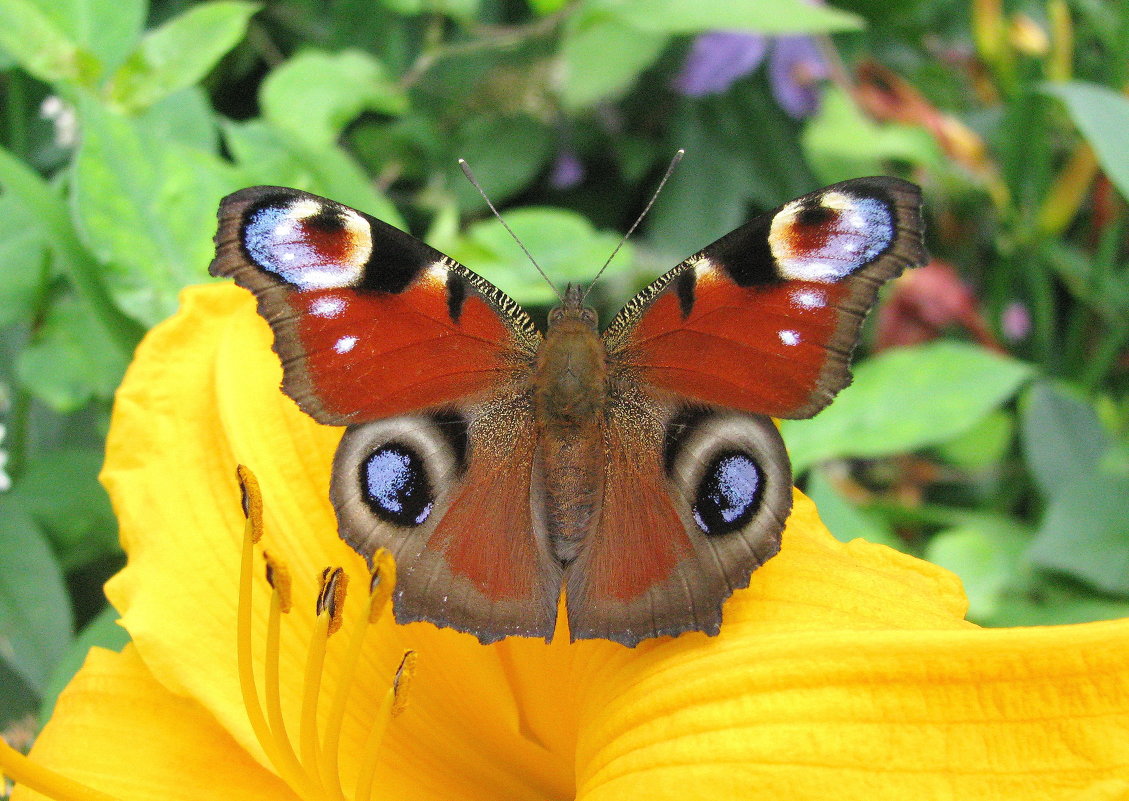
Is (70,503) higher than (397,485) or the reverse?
the reverse

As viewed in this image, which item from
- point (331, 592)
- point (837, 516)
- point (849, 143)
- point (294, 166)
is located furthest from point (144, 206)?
point (849, 143)

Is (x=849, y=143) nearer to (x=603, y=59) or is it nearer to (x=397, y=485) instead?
(x=603, y=59)

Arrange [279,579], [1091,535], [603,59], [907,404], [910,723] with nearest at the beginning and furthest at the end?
[910,723], [279,579], [1091,535], [907,404], [603,59]

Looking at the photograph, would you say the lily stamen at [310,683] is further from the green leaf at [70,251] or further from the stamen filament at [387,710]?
the green leaf at [70,251]

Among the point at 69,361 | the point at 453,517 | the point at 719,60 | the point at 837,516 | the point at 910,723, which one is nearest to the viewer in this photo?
the point at 910,723

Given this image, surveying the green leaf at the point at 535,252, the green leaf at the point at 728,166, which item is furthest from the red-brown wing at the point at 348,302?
the green leaf at the point at 728,166

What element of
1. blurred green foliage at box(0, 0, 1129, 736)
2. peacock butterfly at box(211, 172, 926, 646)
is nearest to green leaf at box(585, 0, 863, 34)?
blurred green foliage at box(0, 0, 1129, 736)

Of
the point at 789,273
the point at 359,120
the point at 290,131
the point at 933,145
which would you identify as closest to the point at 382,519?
the point at 789,273
